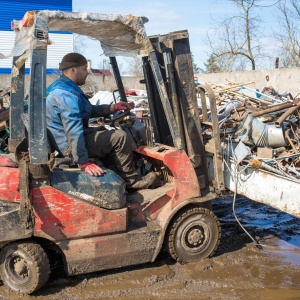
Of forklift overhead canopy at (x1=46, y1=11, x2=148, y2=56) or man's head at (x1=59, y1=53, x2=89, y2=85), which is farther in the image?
man's head at (x1=59, y1=53, x2=89, y2=85)

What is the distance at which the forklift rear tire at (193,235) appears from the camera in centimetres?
485

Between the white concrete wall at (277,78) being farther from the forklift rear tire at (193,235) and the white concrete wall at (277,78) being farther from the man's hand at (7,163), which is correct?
the man's hand at (7,163)

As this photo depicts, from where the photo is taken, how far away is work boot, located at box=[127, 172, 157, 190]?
489 cm

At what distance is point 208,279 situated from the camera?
4590mm

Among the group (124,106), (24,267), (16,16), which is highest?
(16,16)

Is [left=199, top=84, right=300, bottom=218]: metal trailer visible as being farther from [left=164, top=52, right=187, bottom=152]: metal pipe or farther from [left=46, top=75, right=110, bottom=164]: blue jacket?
[left=46, top=75, right=110, bottom=164]: blue jacket

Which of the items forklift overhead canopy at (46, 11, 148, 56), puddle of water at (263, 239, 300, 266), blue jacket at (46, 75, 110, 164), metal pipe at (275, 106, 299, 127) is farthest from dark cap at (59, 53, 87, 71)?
puddle of water at (263, 239, 300, 266)

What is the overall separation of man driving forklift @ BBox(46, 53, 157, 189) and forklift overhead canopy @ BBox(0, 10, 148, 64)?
1.22 ft

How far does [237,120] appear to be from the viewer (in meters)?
6.04

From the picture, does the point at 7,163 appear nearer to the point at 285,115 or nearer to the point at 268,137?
the point at 268,137

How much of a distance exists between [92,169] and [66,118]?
1.80 ft

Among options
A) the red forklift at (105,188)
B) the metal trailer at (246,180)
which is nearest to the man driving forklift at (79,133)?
the red forklift at (105,188)

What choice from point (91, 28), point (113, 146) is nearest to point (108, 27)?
point (91, 28)

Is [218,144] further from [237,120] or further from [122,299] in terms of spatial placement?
[122,299]
